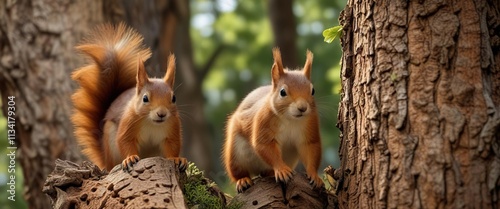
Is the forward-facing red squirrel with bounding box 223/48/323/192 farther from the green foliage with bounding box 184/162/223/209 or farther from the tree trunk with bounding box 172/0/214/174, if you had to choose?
the tree trunk with bounding box 172/0/214/174

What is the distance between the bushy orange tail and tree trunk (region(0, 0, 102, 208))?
118 cm

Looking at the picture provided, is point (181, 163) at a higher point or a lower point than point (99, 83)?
lower

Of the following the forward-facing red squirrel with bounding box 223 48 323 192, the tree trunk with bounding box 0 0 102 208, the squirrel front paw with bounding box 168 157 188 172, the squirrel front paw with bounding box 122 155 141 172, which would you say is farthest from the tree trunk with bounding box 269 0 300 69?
the squirrel front paw with bounding box 122 155 141 172

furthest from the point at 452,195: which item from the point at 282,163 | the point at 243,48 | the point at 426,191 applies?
the point at 243,48

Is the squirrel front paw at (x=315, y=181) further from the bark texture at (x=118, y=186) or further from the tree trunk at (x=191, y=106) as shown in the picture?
the tree trunk at (x=191, y=106)

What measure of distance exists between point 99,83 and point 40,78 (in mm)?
1368

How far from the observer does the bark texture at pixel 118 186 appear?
316cm

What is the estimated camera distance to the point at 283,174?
11.6ft

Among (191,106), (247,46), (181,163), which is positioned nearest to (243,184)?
(181,163)

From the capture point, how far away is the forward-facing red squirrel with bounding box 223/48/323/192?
3.55 metres

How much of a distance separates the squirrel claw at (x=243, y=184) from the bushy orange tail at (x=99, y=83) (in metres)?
0.82

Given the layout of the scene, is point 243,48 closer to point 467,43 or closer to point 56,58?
point 56,58

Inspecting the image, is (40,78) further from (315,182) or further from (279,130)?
(315,182)

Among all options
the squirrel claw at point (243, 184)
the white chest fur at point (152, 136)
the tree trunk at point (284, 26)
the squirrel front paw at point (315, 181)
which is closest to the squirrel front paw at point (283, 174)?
the squirrel front paw at point (315, 181)
